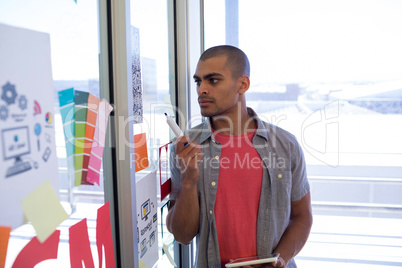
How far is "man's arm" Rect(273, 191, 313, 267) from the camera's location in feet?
3.87

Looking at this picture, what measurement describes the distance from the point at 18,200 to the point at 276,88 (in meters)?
1.66

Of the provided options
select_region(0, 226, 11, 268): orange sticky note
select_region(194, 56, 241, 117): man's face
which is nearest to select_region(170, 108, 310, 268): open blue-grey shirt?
select_region(194, 56, 241, 117): man's face

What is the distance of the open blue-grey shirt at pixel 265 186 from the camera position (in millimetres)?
1173

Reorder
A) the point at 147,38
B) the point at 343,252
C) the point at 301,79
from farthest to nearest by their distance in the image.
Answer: the point at 343,252, the point at 301,79, the point at 147,38

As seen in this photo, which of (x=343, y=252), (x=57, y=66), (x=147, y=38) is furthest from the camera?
(x=343, y=252)

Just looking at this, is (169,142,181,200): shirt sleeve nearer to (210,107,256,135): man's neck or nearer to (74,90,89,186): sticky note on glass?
(210,107,256,135): man's neck

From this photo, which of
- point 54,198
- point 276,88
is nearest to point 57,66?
point 54,198

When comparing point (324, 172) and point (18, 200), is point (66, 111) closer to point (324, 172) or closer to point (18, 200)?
point (18, 200)

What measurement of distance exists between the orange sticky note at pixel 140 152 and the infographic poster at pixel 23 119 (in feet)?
1.23

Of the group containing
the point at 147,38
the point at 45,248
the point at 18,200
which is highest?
the point at 147,38

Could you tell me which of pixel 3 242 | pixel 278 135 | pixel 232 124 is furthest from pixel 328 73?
pixel 3 242

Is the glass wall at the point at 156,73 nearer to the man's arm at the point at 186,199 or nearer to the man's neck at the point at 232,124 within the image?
the man's arm at the point at 186,199

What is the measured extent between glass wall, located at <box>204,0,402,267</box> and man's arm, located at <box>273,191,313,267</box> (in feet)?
2.41

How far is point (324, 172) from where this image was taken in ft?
8.09
